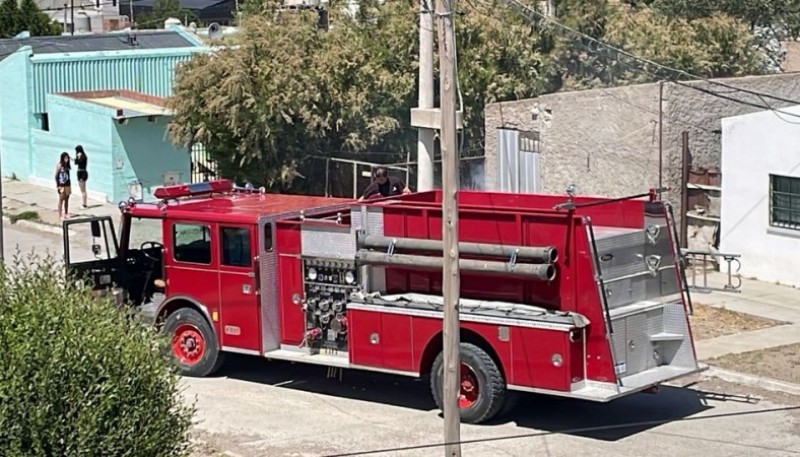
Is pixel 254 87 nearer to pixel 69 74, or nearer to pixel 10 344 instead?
pixel 69 74

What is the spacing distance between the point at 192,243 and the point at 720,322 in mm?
7622

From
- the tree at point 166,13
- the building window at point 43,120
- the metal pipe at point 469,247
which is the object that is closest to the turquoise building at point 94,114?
the building window at point 43,120

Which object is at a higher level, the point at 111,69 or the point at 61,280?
the point at 111,69

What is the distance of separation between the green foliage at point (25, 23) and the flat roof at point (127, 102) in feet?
65.7

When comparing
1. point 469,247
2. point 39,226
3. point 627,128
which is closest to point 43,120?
point 39,226

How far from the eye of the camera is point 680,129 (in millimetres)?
22984

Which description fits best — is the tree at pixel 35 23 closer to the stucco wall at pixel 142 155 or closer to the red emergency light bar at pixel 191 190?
the stucco wall at pixel 142 155

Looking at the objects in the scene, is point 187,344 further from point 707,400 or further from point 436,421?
point 707,400

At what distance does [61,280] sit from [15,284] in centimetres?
59

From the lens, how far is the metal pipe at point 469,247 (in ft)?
44.4

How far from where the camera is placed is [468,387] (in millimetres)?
14219

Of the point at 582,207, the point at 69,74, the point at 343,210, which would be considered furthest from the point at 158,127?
the point at 582,207

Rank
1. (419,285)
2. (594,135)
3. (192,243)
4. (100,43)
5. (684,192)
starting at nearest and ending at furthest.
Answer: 1. (419,285)
2. (192,243)
3. (684,192)
4. (594,135)
5. (100,43)

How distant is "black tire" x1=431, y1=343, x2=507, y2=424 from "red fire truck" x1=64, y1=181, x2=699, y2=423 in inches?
0.5
